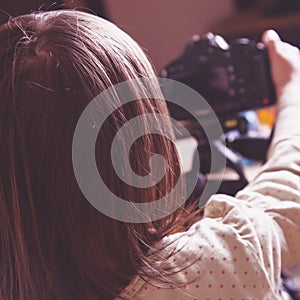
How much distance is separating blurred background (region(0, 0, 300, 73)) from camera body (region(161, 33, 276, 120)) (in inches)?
40.8

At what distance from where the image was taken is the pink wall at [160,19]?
212 centimetres

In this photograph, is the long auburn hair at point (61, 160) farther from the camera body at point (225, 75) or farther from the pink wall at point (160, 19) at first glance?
the pink wall at point (160, 19)

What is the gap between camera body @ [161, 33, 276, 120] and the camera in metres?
0.87

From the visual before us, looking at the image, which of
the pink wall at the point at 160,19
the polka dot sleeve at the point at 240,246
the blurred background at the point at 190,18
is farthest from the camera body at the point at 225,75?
the pink wall at the point at 160,19

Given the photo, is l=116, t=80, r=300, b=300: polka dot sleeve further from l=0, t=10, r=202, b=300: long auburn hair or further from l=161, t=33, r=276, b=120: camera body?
→ l=161, t=33, r=276, b=120: camera body

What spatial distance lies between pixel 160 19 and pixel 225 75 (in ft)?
4.48

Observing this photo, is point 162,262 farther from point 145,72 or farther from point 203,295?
point 145,72

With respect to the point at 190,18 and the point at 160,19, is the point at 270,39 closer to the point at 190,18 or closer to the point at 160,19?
the point at 160,19

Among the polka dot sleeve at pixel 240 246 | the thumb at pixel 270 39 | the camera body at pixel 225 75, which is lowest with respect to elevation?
the polka dot sleeve at pixel 240 246

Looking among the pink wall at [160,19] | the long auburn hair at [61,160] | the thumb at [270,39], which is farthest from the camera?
the pink wall at [160,19]

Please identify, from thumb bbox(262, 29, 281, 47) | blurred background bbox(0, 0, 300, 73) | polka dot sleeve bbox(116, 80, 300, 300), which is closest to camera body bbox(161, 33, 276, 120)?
thumb bbox(262, 29, 281, 47)

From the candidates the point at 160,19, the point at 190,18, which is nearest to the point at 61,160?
the point at 160,19

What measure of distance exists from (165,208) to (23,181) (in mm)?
146

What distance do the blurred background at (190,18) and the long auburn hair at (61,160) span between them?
4.46ft
